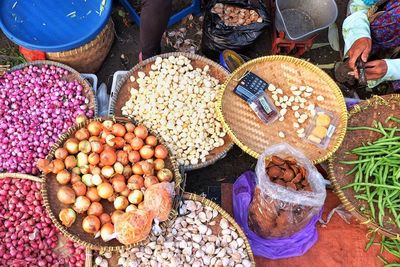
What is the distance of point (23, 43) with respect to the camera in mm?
2539

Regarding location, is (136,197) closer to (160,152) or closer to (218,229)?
(160,152)

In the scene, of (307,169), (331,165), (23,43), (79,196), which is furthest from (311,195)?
(23,43)

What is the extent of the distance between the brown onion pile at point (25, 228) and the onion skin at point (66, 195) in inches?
8.6

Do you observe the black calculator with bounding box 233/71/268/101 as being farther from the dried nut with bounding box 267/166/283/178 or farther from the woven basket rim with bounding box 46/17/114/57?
the woven basket rim with bounding box 46/17/114/57

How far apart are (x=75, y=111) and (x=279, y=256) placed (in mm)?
1469

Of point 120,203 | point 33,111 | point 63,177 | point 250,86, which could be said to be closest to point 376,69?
point 250,86

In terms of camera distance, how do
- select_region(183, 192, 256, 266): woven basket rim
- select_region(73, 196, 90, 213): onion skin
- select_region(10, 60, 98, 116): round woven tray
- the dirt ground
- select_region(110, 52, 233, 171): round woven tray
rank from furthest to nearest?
the dirt ground
select_region(10, 60, 98, 116): round woven tray
select_region(110, 52, 233, 171): round woven tray
select_region(183, 192, 256, 266): woven basket rim
select_region(73, 196, 90, 213): onion skin

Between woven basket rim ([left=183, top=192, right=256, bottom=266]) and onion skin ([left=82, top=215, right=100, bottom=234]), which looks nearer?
onion skin ([left=82, top=215, right=100, bottom=234])

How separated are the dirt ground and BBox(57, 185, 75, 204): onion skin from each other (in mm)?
815

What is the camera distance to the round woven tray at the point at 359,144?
2377 mm

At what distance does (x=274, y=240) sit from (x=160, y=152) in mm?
808

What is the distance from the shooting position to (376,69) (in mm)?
2523

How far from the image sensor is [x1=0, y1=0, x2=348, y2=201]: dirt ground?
277 centimetres

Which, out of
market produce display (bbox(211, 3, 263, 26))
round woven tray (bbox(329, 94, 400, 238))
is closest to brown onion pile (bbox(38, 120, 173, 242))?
round woven tray (bbox(329, 94, 400, 238))
